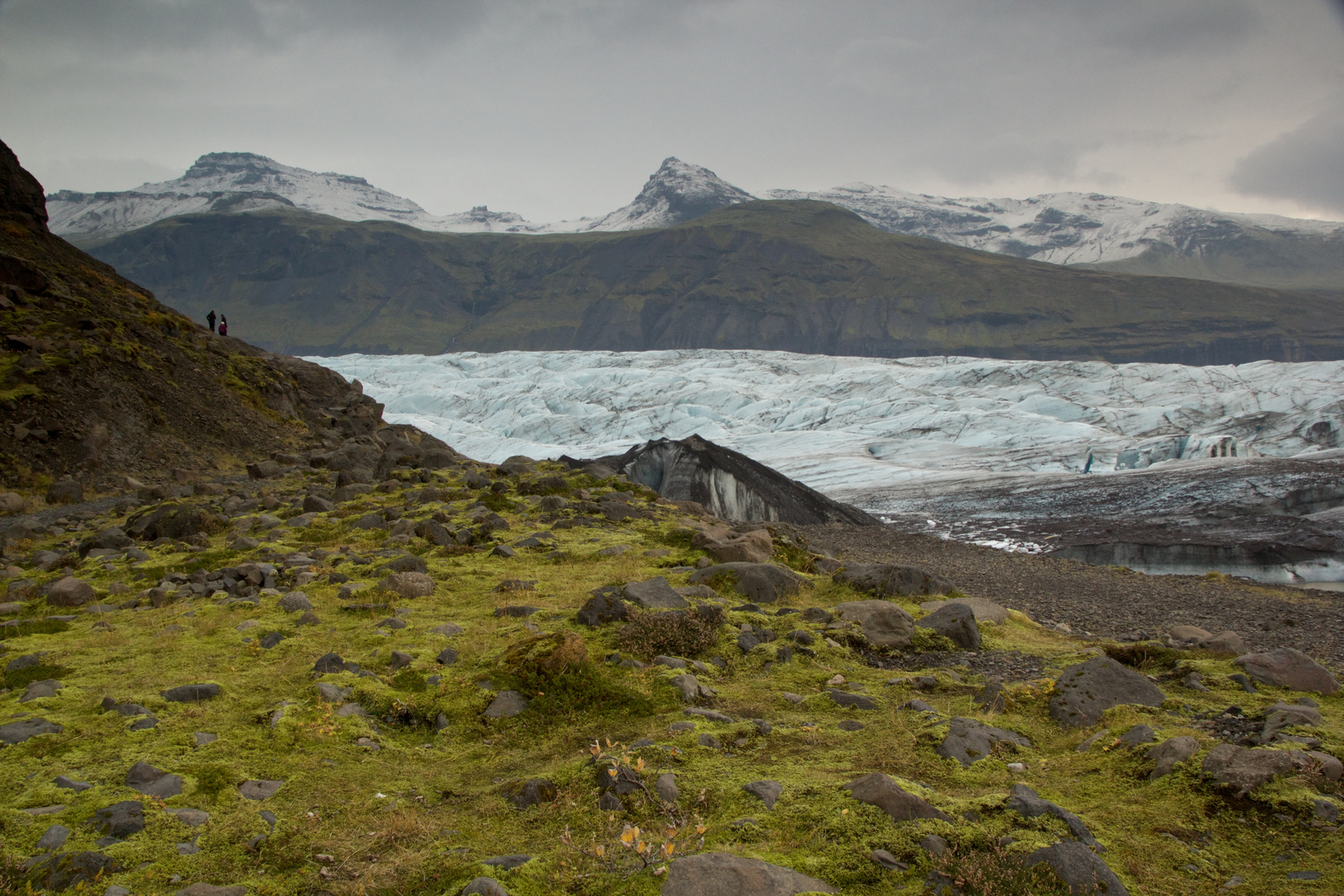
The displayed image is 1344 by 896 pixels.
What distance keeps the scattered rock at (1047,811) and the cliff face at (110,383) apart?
2100cm

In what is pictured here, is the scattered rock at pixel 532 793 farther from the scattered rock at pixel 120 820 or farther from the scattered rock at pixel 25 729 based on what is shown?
the scattered rock at pixel 25 729

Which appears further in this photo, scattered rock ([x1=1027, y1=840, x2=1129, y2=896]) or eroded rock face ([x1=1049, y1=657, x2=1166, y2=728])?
eroded rock face ([x1=1049, y1=657, x2=1166, y2=728])

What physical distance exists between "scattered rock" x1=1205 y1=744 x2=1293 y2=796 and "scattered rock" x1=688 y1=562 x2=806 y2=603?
5519mm

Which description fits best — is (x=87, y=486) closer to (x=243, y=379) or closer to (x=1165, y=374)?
(x=243, y=379)

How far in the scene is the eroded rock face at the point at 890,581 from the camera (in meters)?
10.5

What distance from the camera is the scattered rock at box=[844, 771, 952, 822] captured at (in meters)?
4.21

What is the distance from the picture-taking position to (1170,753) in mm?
4809

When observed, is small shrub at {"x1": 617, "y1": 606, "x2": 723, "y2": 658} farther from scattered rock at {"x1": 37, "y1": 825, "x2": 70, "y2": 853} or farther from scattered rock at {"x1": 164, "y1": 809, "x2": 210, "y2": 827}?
scattered rock at {"x1": 37, "y1": 825, "x2": 70, "y2": 853}

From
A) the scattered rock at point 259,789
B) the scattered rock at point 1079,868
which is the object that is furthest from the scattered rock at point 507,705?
the scattered rock at point 1079,868

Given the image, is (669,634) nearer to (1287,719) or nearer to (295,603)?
(295,603)

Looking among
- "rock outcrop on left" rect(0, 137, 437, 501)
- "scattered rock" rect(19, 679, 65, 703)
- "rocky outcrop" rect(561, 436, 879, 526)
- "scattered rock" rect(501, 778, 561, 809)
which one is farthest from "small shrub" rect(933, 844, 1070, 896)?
"rocky outcrop" rect(561, 436, 879, 526)

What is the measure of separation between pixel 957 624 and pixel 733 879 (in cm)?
567

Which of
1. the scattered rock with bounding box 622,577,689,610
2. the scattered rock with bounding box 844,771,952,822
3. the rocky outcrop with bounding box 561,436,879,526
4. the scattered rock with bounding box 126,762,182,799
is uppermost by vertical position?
the scattered rock with bounding box 844,771,952,822

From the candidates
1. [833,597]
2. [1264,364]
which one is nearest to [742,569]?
[833,597]
